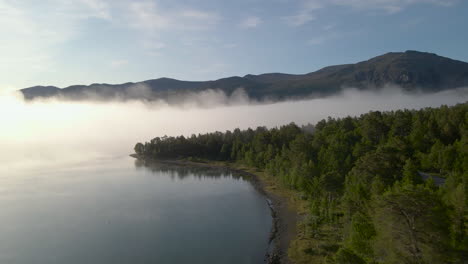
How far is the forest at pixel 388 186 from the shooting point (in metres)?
15.1

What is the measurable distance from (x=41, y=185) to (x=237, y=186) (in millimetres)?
37680

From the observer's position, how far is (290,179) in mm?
49094

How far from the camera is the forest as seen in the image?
15109mm

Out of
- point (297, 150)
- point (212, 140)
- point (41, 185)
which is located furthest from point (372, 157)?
point (212, 140)

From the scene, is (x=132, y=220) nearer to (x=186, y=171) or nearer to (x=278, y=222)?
(x=278, y=222)

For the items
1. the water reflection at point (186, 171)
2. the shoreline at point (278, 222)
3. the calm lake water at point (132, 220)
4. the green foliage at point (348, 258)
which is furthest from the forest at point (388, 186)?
the calm lake water at point (132, 220)

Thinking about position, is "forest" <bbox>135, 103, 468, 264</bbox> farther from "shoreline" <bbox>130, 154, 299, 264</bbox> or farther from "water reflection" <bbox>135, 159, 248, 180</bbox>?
"water reflection" <bbox>135, 159, 248, 180</bbox>

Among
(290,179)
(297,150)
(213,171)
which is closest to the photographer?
(290,179)

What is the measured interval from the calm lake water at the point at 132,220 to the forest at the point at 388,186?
23.8 feet

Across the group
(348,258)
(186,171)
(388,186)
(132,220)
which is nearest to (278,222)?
(388,186)

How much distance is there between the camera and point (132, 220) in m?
40.2

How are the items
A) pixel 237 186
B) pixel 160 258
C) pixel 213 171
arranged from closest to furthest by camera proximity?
pixel 160 258
pixel 237 186
pixel 213 171

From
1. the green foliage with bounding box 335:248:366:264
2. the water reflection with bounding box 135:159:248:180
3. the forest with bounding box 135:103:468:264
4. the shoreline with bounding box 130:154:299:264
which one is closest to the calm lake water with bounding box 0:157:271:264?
the shoreline with bounding box 130:154:299:264

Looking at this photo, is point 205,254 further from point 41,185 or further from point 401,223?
point 41,185
